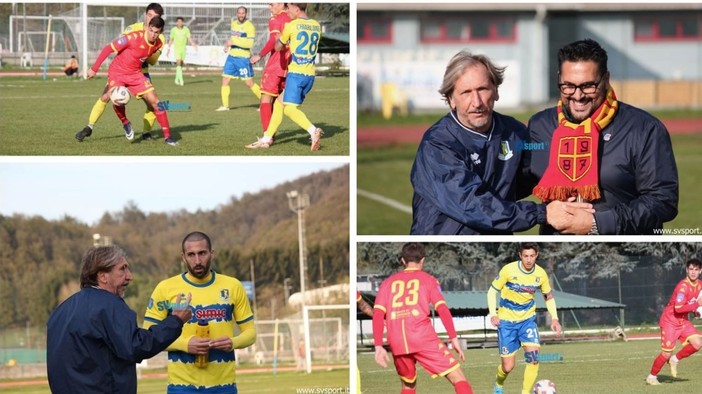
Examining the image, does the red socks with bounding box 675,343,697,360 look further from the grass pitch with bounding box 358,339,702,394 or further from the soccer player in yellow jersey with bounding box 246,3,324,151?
the soccer player in yellow jersey with bounding box 246,3,324,151

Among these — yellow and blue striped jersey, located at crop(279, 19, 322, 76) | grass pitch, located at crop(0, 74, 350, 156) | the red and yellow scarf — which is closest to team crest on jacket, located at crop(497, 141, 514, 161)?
the red and yellow scarf

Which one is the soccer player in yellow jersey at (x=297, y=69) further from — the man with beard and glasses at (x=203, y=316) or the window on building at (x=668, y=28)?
the window on building at (x=668, y=28)

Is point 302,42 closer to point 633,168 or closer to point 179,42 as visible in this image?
point 179,42

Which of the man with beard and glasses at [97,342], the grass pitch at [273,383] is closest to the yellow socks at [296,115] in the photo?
the man with beard and glasses at [97,342]

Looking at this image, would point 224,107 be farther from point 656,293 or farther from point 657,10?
point 657,10

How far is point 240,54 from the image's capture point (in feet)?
23.1

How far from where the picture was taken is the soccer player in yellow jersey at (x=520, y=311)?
673cm

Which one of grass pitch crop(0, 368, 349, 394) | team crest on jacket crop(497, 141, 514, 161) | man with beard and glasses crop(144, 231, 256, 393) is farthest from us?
grass pitch crop(0, 368, 349, 394)

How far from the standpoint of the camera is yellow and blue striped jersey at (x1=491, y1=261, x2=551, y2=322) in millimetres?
6798

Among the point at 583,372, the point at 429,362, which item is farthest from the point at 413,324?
the point at 583,372

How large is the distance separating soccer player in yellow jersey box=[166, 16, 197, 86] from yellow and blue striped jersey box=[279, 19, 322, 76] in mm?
542

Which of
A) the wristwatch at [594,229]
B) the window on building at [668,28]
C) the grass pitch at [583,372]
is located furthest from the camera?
the window on building at [668,28]

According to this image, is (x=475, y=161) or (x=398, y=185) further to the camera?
(x=398, y=185)

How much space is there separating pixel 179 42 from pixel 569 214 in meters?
2.52
